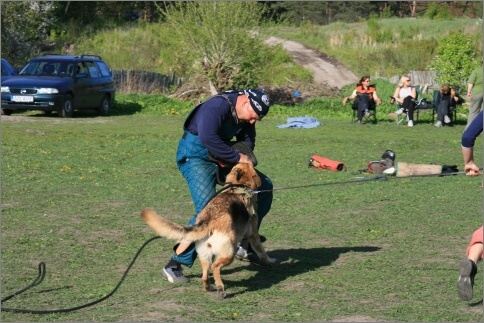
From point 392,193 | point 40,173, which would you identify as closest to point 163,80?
point 40,173

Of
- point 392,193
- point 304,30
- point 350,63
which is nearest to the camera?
point 392,193

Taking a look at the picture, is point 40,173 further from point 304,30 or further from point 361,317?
point 304,30

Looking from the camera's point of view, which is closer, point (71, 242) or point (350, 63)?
point (71, 242)

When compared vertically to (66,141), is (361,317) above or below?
above

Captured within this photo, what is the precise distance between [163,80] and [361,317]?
28.8 metres

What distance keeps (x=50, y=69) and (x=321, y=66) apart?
21646mm

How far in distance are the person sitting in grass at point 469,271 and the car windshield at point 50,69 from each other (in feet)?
68.9

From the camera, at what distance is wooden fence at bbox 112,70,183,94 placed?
112 ft

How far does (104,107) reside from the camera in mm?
27844

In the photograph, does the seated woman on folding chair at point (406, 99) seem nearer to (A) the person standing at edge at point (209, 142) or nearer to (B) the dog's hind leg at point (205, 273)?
(A) the person standing at edge at point (209, 142)

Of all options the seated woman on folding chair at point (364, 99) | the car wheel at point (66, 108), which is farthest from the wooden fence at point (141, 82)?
the seated woman on folding chair at point (364, 99)

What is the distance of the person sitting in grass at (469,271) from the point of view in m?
6.49

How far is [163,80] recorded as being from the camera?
34812 mm

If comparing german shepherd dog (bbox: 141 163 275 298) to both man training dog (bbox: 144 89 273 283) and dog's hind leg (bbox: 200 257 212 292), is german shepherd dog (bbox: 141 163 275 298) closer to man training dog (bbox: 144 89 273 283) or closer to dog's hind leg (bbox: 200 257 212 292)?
dog's hind leg (bbox: 200 257 212 292)
